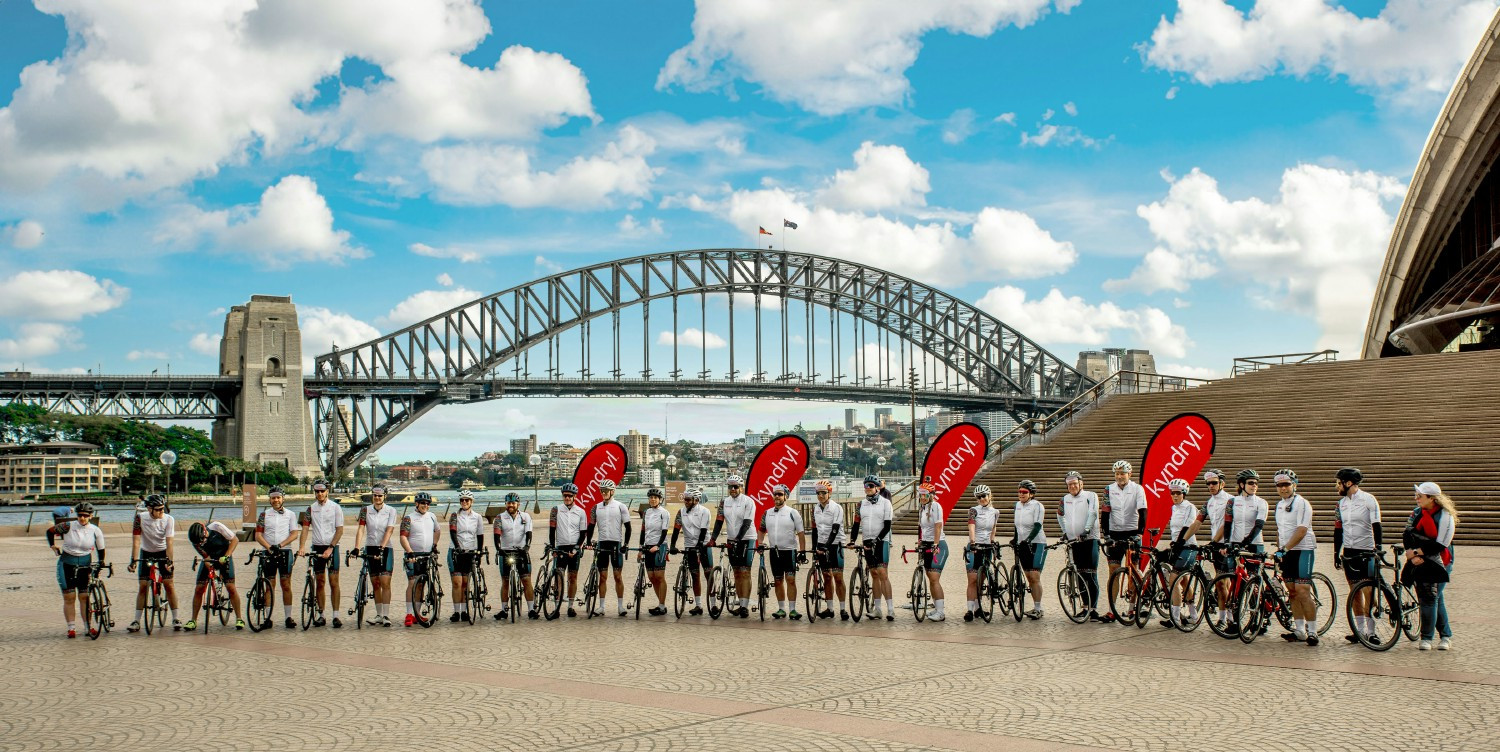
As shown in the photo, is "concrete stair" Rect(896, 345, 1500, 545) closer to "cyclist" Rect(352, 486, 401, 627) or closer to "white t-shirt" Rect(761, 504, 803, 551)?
"white t-shirt" Rect(761, 504, 803, 551)

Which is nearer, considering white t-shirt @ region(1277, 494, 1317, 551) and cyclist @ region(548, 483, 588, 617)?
white t-shirt @ region(1277, 494, 1317, 551)

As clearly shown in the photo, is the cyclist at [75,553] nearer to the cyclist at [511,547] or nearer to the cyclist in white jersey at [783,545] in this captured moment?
the cyclist at [511,547]

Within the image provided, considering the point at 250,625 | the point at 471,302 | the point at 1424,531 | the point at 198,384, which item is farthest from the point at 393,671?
the point at 471,302

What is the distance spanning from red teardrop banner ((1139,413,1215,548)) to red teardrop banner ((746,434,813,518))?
5.09 meters

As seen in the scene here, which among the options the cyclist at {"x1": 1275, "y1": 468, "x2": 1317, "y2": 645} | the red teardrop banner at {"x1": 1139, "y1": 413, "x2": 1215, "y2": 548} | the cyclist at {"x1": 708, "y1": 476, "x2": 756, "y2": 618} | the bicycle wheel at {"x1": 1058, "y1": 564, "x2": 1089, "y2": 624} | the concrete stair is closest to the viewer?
the cyclist at {"x1": 1275, "y1": 468, "x2": 1317, "y2": 645}

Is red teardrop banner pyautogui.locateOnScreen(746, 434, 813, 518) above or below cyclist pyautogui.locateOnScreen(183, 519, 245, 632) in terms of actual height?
above

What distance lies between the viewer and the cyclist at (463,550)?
1527cm

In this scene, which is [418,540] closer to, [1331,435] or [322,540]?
[322,540]

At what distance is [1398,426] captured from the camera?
102 feet

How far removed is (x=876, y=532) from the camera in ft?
48.9

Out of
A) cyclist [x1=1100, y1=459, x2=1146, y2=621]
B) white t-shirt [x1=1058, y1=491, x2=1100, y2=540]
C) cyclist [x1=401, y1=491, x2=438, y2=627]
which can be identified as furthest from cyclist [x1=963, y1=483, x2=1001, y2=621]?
cyclist [x1=401, y1=491, x2=438, y2=627]

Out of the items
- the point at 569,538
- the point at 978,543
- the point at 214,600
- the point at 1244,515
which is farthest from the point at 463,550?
the point at 1244,515

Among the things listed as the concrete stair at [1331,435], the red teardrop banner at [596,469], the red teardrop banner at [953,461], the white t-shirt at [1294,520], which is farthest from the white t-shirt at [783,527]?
the concrete stair at [1331,435]

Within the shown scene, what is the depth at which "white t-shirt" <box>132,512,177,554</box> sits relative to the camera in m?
14.5
